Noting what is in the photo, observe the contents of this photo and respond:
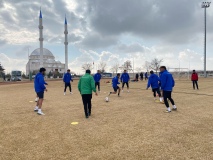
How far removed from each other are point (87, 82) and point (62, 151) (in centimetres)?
353

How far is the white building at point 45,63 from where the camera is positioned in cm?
10619

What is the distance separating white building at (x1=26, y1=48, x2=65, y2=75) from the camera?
10619 centimetres

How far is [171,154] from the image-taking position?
13.6 ft

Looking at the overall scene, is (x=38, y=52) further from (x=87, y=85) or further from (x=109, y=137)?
(x=109, y=137)

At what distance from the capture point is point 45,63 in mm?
106875

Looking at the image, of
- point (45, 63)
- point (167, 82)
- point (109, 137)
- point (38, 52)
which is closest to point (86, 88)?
point (109, 137)

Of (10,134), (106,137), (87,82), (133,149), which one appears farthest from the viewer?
(87,82)

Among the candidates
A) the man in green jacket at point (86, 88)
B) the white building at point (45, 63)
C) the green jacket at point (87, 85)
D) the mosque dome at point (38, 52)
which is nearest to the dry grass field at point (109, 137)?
the man in green jacket at point (86, 88)

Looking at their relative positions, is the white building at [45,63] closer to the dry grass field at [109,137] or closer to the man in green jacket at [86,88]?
the man in green jacket at [86,88]

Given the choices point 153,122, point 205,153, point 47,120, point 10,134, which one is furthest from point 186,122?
point 10,134

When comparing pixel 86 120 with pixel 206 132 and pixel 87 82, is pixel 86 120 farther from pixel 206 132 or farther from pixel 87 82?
pixel 206 132

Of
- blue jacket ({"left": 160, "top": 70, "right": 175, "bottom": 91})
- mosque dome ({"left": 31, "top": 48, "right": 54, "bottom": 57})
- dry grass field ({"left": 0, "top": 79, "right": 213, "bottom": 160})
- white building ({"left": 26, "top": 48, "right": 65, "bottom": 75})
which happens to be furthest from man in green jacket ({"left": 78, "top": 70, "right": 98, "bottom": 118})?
mosque dome ({"left": 31, "top": 48, "right": 54, "bottom": 57})

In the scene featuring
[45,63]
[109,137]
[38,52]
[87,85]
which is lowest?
[109,137]

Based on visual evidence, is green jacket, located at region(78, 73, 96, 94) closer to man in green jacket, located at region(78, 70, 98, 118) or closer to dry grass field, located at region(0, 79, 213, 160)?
man in green jacket, located at region(78, 70, 98, 118)
